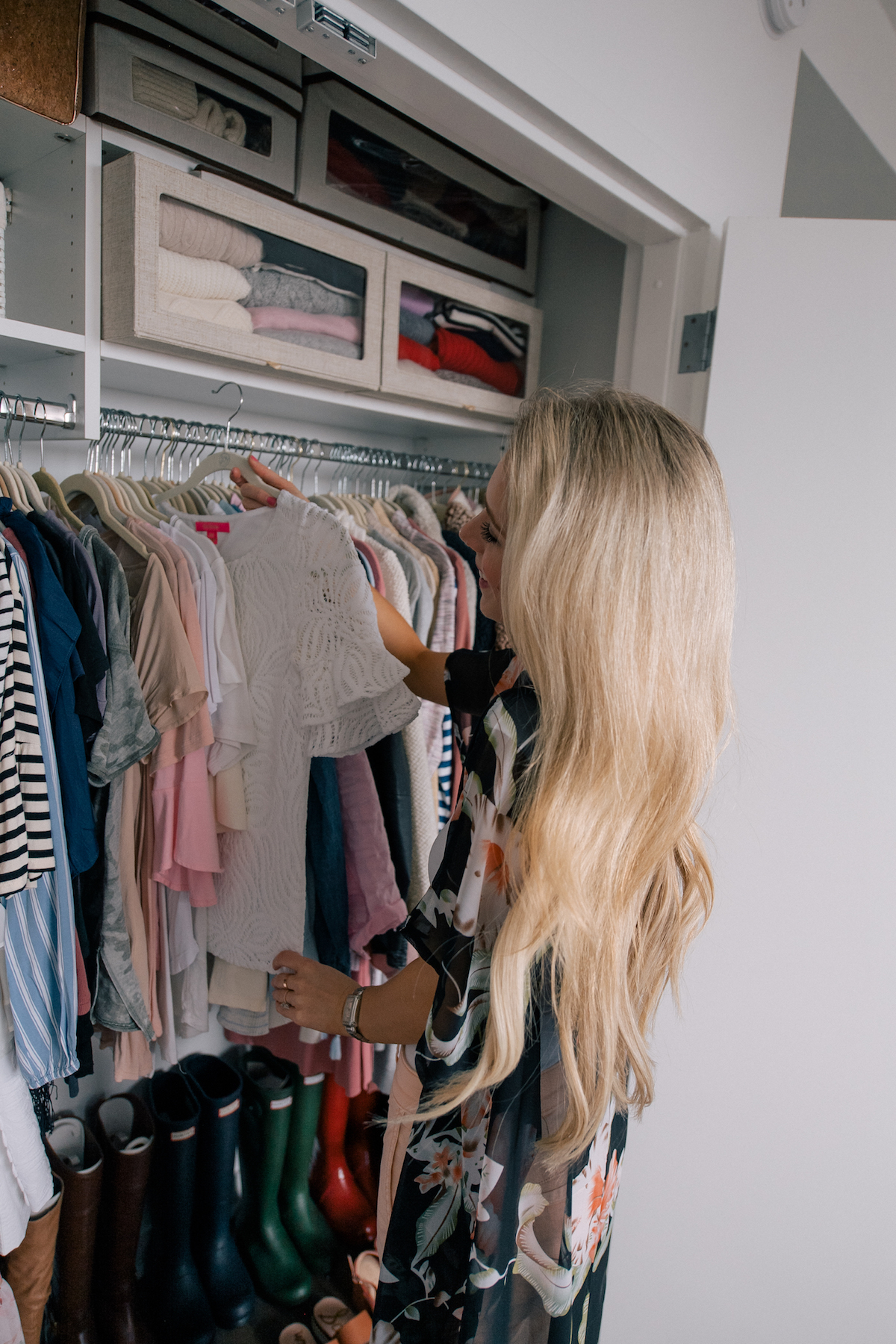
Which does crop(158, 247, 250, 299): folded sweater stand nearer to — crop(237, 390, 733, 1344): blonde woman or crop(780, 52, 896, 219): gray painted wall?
crop(237, 390, 733, 1344): blonde woman

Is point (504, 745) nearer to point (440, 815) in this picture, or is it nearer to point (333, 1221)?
point (440, 815)

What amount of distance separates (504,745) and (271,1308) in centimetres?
156

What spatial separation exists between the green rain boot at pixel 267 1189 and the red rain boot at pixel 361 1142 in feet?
0.70

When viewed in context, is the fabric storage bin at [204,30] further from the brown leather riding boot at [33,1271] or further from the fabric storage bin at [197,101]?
the brown leather riding boot at [33,1271]

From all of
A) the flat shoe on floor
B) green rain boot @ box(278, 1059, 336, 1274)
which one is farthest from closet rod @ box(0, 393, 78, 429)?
the flat shoe on floor

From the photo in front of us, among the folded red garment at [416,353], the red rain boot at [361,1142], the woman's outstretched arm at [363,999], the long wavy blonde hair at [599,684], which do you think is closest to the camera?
the long wavy blonde hair at [599,684]

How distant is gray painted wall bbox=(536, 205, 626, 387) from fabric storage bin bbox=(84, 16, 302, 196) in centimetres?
80

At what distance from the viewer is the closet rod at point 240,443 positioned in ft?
4.69

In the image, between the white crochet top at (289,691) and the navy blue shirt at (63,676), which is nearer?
the navy blue shirt at (63,676)

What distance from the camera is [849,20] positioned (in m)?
1.68

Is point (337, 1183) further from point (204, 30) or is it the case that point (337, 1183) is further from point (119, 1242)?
point (204, 30)

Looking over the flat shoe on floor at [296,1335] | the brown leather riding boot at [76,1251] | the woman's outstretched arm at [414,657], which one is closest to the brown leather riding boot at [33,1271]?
the brown leather riding boot at [76,1251]

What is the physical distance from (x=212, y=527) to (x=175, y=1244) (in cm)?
142

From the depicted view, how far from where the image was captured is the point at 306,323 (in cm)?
155
